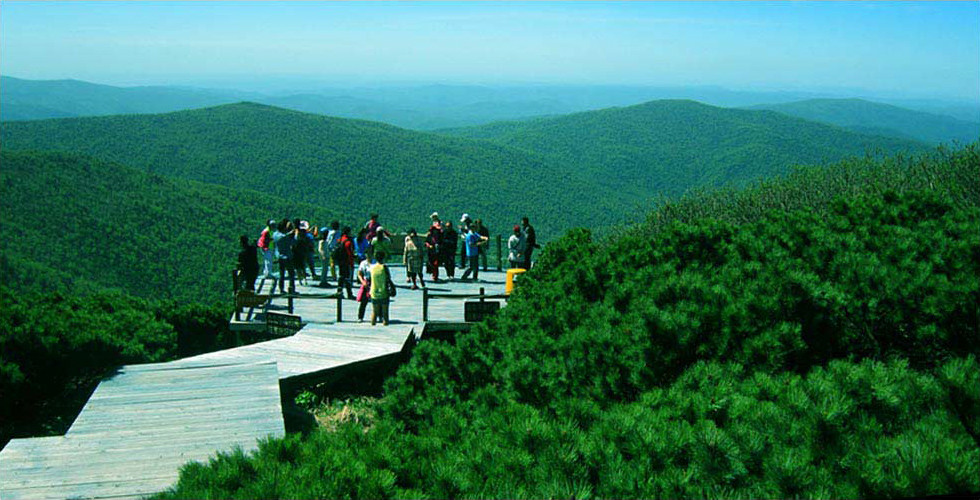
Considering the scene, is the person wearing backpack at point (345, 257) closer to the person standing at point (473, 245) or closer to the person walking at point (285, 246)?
the person walking at point (285, 246)

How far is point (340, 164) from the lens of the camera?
88.8m

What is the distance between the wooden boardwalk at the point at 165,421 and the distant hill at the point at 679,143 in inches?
3824

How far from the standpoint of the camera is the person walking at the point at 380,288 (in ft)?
38.1

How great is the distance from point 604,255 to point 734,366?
3.00m

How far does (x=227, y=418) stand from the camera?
23.3ft

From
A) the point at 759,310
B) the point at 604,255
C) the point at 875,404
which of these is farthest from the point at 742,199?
the point at 875,404

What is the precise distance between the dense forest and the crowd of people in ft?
11.2

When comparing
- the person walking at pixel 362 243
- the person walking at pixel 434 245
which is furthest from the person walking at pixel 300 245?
the person walking at pixel 434 245

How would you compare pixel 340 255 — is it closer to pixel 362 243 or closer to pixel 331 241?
pixel 331 241

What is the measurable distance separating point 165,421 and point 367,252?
315 inches

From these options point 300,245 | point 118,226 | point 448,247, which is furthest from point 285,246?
point 118,226

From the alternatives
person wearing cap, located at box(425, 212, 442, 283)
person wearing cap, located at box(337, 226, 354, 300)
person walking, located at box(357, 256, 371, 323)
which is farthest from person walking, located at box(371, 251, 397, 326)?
person wearing cap, located at box(425, 212, 442, 283)

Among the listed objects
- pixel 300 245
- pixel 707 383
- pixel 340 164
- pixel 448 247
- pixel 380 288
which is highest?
pixel 707 383

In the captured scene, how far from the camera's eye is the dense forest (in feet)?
12.5
